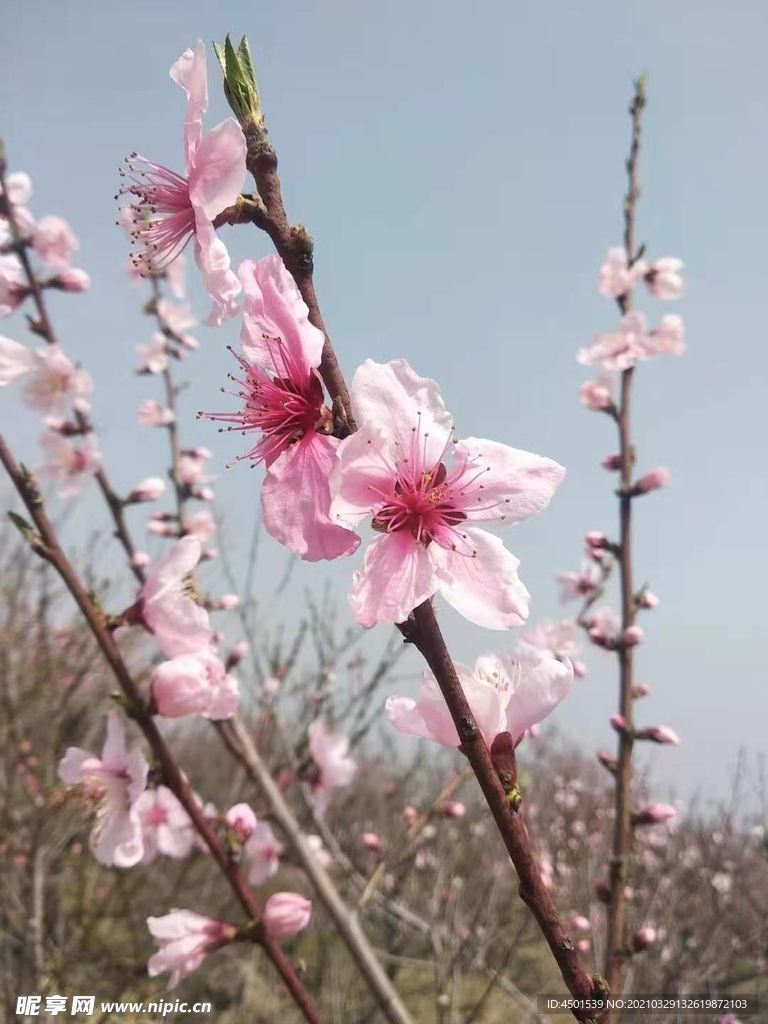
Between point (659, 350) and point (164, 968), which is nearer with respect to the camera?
point (164, 968)

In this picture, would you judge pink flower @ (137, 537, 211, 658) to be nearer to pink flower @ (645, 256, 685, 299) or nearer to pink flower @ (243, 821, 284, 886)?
pink flower @ (243, 821, 284, 886)

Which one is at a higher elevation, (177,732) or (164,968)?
(164,968)

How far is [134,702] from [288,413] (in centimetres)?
83

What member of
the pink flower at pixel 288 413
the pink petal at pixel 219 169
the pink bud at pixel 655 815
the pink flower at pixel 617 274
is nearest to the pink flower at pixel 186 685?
the pink flower at pixel 288 413

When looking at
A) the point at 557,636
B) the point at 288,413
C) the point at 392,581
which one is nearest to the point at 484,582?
the point at 392,581

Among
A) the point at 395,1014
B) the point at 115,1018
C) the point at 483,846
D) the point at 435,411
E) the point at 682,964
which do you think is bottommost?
the point at 483,846

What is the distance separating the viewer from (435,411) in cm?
106

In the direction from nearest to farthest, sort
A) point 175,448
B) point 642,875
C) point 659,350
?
point 659,350 < point 175,448 < point 642,875

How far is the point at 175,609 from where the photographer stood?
5.41 feet

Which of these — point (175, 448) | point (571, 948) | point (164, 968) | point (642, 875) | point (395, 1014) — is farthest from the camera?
point (642, 875)

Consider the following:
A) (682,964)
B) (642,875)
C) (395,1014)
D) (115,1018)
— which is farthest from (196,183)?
(642,875)

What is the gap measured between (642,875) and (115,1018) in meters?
5.18

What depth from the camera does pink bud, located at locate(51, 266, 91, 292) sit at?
127 inches

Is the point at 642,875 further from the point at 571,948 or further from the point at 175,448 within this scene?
the point at 571,948
